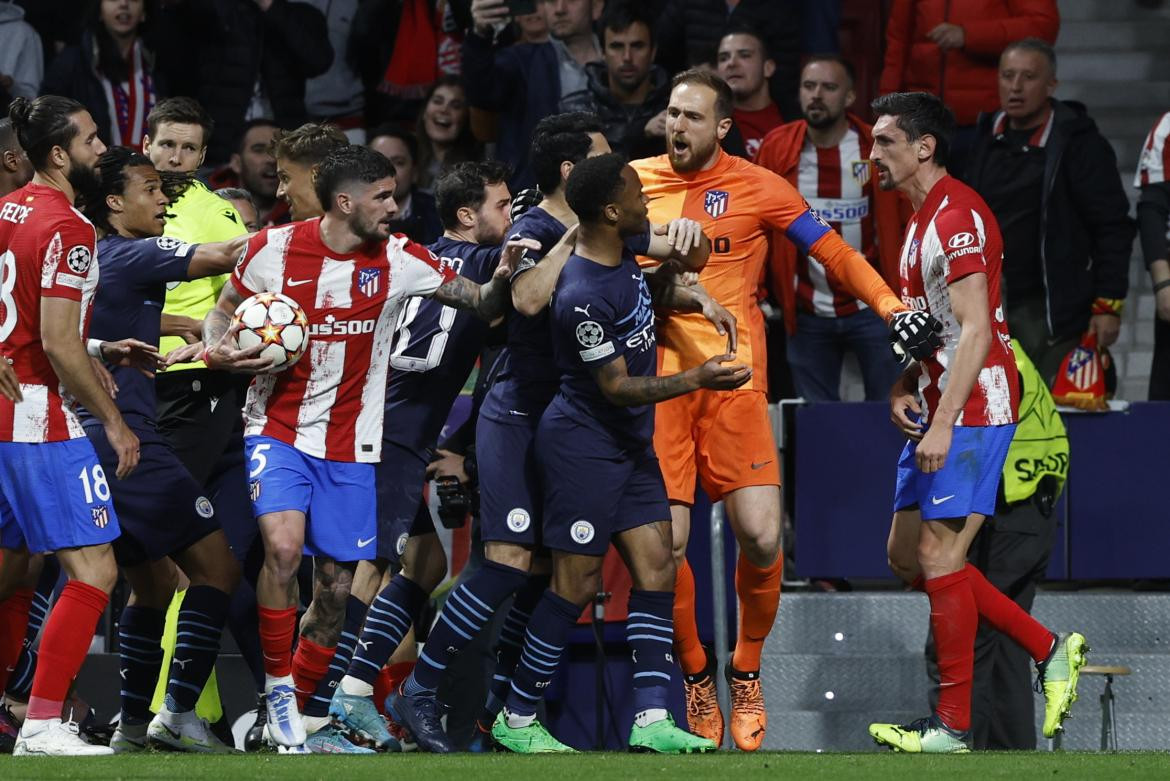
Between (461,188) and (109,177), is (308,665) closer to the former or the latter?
(109,177)

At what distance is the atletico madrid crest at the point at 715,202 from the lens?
798 cm

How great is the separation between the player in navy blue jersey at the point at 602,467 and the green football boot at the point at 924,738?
2.99ft

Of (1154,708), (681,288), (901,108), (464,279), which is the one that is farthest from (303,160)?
(1154,708)

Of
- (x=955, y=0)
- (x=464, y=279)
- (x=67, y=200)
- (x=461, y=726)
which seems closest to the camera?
(x=67, y=200)

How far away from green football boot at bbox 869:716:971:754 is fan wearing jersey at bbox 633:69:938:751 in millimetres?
551

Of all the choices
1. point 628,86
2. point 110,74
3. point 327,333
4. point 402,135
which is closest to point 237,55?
→ point 110,74

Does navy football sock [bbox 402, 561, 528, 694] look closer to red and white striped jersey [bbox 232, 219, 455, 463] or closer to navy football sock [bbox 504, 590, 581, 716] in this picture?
navy football sock [bbox 504, 590, 581, 716]

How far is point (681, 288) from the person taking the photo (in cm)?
757

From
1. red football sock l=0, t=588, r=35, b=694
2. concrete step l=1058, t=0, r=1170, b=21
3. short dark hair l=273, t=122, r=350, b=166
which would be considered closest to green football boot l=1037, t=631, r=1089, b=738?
short dark hair l=273, t=122, r=350, b=166

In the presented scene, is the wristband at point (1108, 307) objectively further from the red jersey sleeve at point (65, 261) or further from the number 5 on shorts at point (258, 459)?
the red jersey sleeve at point (65, 261)

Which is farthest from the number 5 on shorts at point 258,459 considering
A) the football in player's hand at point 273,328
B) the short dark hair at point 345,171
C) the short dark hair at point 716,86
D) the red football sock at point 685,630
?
the short dark hair at point 716,86

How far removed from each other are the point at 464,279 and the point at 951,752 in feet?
8.68

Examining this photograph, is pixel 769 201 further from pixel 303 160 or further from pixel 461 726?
pixel 461 726

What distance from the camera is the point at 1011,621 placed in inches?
308
